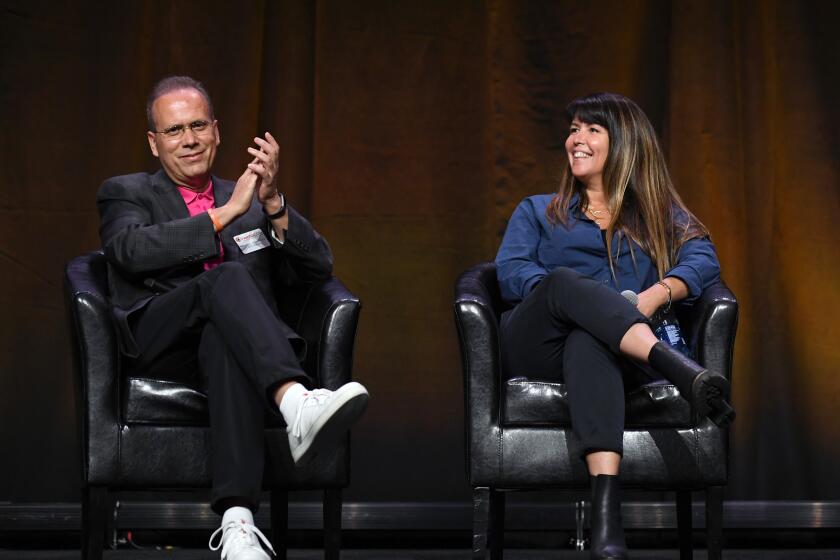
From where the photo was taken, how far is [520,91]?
381cm

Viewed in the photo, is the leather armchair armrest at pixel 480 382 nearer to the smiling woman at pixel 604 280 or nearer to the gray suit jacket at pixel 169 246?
the smiling woman at pixel 604 280

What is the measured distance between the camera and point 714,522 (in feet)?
8.82

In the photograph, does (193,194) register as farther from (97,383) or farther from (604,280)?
(604,280)

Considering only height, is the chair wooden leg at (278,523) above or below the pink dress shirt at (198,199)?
below

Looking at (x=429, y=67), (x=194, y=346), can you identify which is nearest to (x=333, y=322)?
(x=194, y=346)

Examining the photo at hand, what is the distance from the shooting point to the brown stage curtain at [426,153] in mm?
3689

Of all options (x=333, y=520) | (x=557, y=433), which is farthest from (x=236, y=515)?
(x=557, y=433)

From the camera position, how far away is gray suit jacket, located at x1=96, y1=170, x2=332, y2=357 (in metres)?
A: 2.78

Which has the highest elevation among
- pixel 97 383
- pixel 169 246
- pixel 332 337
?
pixel 169 246

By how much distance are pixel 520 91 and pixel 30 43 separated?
1.60m

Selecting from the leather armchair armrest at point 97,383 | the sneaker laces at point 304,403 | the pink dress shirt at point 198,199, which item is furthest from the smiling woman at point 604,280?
the leather armchair armrest at point 97,383

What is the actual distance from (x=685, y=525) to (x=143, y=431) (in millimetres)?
1421

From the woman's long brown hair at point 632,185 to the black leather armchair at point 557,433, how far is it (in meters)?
0.37

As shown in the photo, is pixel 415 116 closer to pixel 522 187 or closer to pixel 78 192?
pixel 522 187
